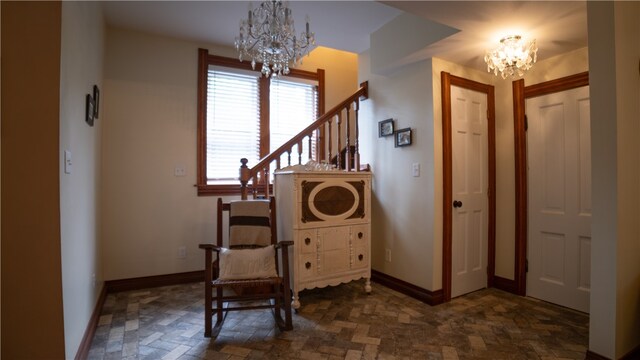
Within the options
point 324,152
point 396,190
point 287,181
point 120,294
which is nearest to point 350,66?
point 324,152

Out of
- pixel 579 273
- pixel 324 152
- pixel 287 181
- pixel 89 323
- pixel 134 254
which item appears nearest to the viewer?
pixel 89 323

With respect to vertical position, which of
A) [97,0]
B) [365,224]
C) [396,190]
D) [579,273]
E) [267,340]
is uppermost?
[97,0]

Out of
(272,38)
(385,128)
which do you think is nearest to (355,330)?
(385,128)

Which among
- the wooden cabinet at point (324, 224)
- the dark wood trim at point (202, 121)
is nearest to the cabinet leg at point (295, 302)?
the wooden cabinet at point (324, 224)

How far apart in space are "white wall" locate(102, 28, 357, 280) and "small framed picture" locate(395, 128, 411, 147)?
2130 mm

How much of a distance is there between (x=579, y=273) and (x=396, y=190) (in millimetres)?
1597

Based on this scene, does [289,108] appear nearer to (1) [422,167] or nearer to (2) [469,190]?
(1) [422,167]

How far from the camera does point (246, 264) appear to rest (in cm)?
227

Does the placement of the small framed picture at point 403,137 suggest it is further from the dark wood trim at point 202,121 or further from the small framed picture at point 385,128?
the dark wood trim at point 202,121

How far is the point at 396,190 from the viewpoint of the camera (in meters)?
3.08

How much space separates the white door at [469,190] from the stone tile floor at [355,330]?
22 centimetres

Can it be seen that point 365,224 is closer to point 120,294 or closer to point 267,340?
point 267,340

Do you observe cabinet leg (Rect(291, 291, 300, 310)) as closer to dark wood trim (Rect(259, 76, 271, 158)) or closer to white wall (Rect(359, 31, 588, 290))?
white wall (Rect(359, 31, 588, 290))

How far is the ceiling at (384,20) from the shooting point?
1950mm
